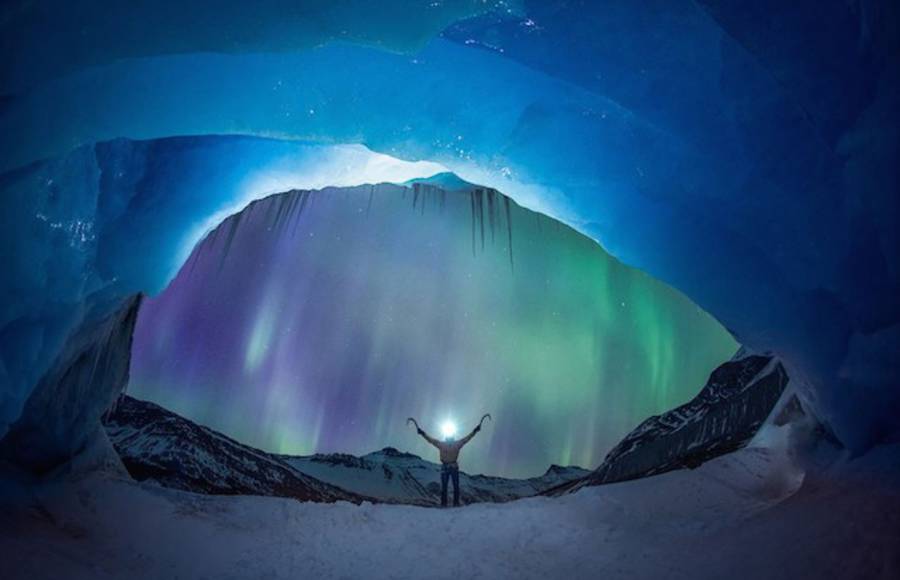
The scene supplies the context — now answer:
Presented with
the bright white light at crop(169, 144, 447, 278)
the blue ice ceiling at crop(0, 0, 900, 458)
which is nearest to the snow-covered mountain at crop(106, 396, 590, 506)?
the bright white light at crop(169, 144, 447, 278)

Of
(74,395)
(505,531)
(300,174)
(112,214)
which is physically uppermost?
(300,174)

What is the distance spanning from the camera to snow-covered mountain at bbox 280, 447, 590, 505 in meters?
22.4

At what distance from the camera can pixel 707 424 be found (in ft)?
39.3

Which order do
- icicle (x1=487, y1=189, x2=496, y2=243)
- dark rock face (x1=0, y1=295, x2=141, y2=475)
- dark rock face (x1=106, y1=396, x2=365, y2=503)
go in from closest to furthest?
1. dark rock face (x1=0, y1=295, x2=141, y2=475)
2. icicle (x1=487, y1=189, x2=496, y2=243)
3. dark rock face (x1=106, y1=396, x2=365, y2=503)

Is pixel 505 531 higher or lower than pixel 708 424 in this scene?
lower

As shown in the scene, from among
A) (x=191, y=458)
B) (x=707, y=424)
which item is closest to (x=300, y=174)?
(x=191, y=458)

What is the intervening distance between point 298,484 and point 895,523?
54.2 feet

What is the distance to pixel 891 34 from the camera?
10.8ft

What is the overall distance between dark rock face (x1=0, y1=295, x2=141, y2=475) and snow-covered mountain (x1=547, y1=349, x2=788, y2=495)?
869 cm

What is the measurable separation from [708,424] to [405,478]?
56.2 ft

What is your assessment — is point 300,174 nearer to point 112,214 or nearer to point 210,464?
point 112,214

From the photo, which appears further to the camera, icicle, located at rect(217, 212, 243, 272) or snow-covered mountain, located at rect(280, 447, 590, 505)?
snow-covered mountain, located at rect(280, 447, 590, 505)

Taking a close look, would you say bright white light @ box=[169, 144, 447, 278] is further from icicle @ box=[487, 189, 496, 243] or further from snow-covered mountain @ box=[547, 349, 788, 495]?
snow-covered mountain @ box=[547, 349, 788, 495]

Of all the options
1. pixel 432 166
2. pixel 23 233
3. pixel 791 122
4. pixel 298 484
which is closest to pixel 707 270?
pixel 791 122
